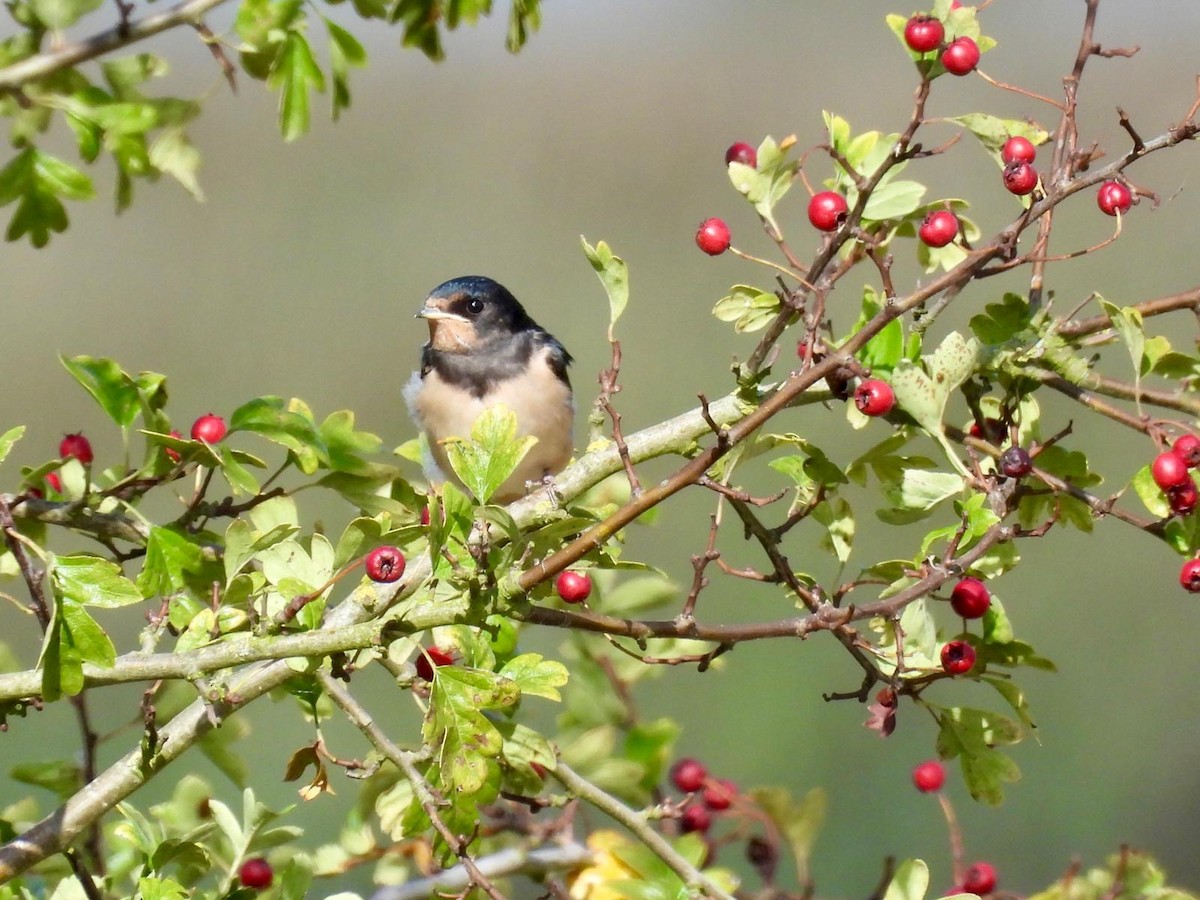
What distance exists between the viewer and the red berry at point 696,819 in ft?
8.00

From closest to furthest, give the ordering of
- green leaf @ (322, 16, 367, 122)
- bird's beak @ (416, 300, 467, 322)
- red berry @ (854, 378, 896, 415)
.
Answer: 1. red berry @ (854, 378, 896, 415)
2. green leaf @ (322, 16, 367, 122)
3. bird's beak @ (416, 300, 467, 322)

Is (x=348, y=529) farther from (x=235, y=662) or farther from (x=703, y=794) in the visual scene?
(x=703, y=794)

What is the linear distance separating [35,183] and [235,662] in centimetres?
90

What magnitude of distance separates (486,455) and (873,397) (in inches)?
16.4

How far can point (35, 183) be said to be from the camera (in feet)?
6.89

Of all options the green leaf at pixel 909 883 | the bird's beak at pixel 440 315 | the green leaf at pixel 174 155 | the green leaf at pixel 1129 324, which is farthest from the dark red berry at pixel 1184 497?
the bird's beak at pixel 440 315

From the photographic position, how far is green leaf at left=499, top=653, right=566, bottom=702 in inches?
64.2

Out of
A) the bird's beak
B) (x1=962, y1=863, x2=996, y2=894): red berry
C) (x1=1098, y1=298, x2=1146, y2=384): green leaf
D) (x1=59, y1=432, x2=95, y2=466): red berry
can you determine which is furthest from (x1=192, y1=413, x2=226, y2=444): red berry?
the bird's beak

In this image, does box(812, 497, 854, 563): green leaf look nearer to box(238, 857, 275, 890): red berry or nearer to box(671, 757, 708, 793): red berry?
box(671, 757, 708, 793): red berry

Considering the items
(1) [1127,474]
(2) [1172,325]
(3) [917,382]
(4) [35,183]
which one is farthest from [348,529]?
(2) [1172,325]

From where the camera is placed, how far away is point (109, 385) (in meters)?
1.81

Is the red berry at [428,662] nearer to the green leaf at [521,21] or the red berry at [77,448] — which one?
the red berry at [77,448]

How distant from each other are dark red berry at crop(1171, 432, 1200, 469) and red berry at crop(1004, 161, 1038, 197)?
34 centimetres

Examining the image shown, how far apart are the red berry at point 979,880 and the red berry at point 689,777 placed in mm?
432
